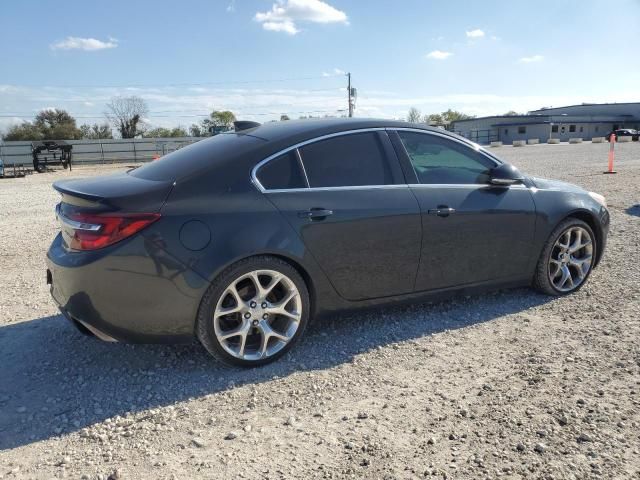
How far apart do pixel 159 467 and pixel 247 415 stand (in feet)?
1.85

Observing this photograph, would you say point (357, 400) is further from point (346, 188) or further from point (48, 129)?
point (48, 129)

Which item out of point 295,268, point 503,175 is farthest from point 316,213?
point 503,175

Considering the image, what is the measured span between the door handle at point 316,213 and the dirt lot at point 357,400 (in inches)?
37.8

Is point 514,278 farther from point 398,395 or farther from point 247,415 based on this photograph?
point 247,415

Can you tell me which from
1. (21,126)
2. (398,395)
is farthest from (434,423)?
(21,126)

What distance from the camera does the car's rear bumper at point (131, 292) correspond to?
2.91 m

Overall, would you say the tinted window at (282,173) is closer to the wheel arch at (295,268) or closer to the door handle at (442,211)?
the wheel arch at (295,268)

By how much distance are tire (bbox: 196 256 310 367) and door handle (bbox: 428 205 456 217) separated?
1157 mm

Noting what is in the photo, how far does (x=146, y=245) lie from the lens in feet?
9.56

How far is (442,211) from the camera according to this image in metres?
3.81

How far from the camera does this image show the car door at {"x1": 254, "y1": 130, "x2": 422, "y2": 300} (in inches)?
133

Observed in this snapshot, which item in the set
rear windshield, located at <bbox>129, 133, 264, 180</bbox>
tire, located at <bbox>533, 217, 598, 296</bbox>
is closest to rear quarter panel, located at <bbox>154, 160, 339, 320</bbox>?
rear windshield, located at <bbox>129, 133, 264, 180</bbox>

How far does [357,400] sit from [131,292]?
147cm

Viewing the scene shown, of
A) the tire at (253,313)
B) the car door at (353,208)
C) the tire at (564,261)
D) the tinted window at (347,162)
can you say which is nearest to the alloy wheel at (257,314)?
the tire at (253,313)
